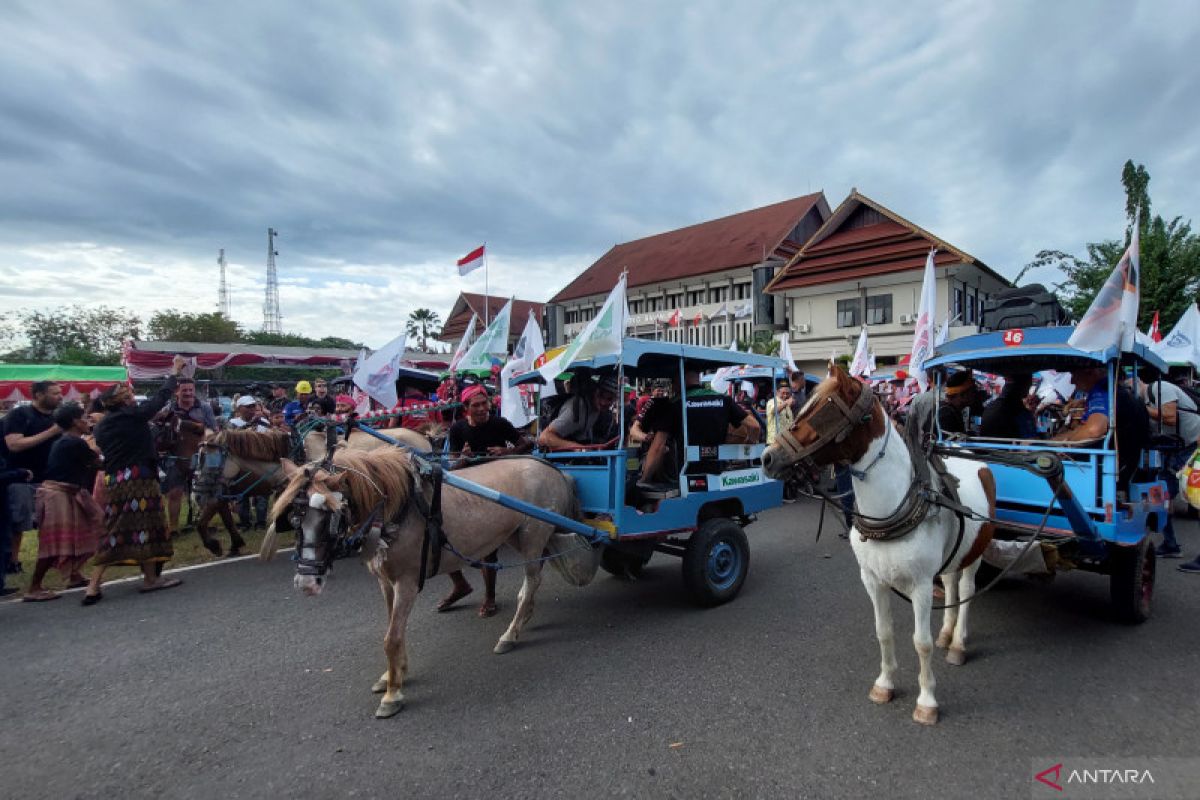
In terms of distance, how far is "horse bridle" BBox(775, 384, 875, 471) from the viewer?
305 centimetres

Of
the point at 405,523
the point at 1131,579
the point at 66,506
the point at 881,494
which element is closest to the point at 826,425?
the point at 881,494

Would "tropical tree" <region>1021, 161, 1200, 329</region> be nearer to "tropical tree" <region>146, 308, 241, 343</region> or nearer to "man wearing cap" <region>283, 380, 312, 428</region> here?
"man wearing cap" <region>283, 380, 312, 428</region>

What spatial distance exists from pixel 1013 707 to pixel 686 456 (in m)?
2.61

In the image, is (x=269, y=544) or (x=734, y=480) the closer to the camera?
(x=269, y=544)

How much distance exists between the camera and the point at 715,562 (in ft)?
16.6

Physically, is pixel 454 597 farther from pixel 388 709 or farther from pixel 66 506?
pixel 66 506

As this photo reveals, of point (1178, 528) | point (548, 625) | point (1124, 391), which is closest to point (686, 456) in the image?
point (548, 625)

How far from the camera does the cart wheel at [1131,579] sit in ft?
13.4

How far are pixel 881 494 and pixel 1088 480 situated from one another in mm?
1971

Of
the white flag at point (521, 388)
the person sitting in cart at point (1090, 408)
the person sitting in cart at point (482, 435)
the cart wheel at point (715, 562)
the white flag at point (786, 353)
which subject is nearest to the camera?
the person sitting in cart at point (1090, 408)

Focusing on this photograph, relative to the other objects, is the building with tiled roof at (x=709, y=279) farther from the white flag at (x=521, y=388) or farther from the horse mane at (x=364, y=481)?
the horse mane at (x=364, y=481)

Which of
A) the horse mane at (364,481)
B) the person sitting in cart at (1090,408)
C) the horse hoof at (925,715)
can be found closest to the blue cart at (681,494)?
the horse mane at (364,481)

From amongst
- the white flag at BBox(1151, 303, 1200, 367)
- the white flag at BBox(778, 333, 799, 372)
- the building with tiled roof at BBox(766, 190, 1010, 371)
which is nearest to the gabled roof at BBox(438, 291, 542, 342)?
the building with tiled roof at BBox(766, 190, 1010, 371)

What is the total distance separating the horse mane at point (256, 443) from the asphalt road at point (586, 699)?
1.44 metres
